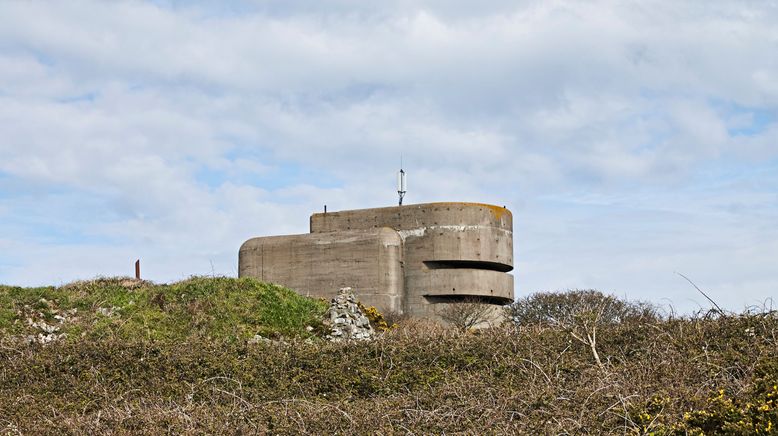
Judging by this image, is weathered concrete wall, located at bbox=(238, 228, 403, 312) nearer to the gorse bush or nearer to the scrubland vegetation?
the gorse bush

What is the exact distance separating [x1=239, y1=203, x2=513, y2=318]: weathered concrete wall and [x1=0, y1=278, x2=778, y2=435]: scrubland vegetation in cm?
1694

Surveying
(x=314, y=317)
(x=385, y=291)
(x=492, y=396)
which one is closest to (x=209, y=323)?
(x=314, y=317)

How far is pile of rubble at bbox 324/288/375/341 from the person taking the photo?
22.0 metres

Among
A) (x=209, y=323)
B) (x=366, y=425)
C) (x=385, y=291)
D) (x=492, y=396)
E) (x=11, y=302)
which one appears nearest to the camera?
(x=366, y=425)

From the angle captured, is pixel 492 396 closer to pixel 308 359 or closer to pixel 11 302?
pixel 308 359

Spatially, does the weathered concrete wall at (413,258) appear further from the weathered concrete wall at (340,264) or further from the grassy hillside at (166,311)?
the grassy hillside at (166,311)

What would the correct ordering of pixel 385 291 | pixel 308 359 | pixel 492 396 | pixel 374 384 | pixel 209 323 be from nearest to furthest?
pixel 492 396, pixel 374 384, pixel 308 359, pixel 209 323, pixel 385 291

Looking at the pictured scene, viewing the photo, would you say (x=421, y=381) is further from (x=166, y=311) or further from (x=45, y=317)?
(x=45, y=317)

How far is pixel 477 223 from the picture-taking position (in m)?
37.7

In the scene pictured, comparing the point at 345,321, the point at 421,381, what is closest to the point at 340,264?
the point at 345,321

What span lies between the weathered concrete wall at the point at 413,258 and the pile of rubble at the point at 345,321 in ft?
43.8

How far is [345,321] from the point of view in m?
22.6

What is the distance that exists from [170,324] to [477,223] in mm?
18709

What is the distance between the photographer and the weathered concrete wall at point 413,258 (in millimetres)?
37500
